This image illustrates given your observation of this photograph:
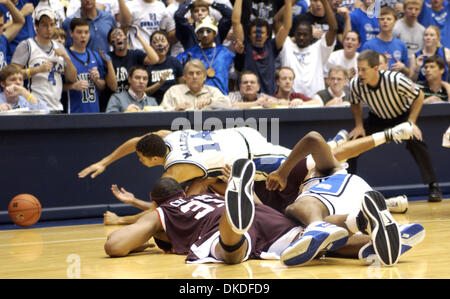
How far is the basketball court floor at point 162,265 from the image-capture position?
15.1 ft

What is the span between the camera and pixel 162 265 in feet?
17.0

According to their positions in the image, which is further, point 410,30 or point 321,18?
point 410,30

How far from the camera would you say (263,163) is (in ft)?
23.0

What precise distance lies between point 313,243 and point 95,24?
6400 mm

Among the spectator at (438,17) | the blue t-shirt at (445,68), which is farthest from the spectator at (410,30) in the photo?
the spectator at (438,17)

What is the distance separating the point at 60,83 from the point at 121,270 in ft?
15.9

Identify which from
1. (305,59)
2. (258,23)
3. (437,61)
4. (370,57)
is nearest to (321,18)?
(305,59)

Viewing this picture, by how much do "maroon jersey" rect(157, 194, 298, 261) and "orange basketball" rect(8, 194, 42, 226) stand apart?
279cm

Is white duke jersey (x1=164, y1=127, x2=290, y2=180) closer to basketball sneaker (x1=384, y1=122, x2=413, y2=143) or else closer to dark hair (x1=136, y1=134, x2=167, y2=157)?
dark hair (x1=136, y1=134, x2=167, y2=157)

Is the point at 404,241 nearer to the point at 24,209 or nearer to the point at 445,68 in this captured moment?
the point at 24,209

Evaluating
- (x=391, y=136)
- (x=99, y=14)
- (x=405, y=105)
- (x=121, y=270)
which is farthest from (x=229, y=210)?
(x=99, y=14)

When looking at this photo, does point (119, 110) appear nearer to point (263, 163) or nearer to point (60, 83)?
point (60, 83)

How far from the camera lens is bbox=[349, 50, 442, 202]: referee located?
8.73 meters

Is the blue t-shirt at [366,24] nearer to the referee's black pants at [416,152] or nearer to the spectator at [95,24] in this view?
the referee's black pants at [416,152]
